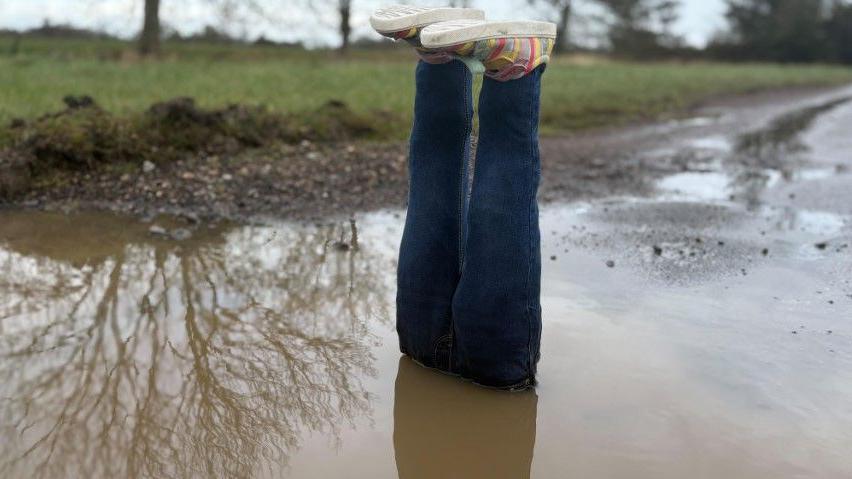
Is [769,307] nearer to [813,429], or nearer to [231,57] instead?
[813,429]

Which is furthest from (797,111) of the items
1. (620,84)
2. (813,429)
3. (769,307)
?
(813,429)

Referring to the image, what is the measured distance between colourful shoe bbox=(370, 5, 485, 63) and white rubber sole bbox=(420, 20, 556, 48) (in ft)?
0.26

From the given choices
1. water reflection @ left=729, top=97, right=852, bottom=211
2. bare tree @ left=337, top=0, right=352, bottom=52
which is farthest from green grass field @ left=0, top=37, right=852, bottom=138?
bare tree @ left=337, top=0, right=352, bottom=52

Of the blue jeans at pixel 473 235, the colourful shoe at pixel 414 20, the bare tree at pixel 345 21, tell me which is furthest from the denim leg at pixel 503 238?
the bare tree at pixel 345 21

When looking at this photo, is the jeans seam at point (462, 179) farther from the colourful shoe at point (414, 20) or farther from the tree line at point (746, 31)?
the tree line at point (746, 31)

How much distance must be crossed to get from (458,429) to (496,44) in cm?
126

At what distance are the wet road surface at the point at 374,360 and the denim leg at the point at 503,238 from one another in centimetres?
24

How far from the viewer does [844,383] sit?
9.50 feet

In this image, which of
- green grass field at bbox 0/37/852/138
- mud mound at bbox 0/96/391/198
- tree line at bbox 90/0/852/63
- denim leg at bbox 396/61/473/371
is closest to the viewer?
denim leg at bbox 396/61/473/371

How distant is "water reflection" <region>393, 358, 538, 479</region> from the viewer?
233cm

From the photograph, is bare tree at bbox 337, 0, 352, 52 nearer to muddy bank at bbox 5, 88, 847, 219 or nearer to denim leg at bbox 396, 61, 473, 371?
muddy bank at bbox 5, 88, 847, 219

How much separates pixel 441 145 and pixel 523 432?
1071 mm

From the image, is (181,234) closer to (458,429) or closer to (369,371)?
(369,371)

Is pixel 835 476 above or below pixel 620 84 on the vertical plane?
below
